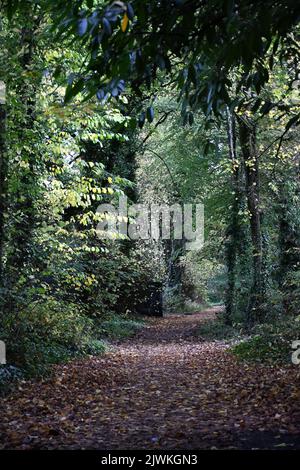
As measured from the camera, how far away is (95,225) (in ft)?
57.0

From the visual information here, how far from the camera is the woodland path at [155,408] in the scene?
5102mm

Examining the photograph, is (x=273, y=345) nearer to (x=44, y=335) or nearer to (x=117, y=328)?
(x=44, y=335)

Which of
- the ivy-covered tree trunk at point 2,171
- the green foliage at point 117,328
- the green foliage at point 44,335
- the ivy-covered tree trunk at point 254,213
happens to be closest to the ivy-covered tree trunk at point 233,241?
the ivy-covered tree trunk at point 254,213

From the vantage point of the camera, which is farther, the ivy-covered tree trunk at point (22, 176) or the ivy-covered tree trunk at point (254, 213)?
the ivy-covered tree trunk at point (254, 213)

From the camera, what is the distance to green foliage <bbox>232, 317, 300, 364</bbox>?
9.40 m

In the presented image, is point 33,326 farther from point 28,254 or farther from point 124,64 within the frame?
point 124,64

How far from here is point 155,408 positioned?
686cm

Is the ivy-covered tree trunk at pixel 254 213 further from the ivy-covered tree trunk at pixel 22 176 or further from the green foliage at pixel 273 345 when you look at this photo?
the ivy-covered tree trunk at pixel 22 176

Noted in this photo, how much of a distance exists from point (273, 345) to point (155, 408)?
13.1 ft

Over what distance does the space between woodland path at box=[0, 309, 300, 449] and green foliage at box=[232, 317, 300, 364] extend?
1.23ft

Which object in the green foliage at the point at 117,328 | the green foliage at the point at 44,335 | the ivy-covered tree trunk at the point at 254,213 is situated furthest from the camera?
the green foliage at the point at 117,328

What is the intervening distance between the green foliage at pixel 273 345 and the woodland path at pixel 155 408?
1.23 ft

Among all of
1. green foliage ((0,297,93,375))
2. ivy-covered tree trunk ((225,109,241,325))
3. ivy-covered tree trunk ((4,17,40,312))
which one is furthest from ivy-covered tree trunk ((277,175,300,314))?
ivy-covered tree trunk ((4,17,40,312))

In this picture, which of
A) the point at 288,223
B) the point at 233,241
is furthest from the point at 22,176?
the point at 288,223
